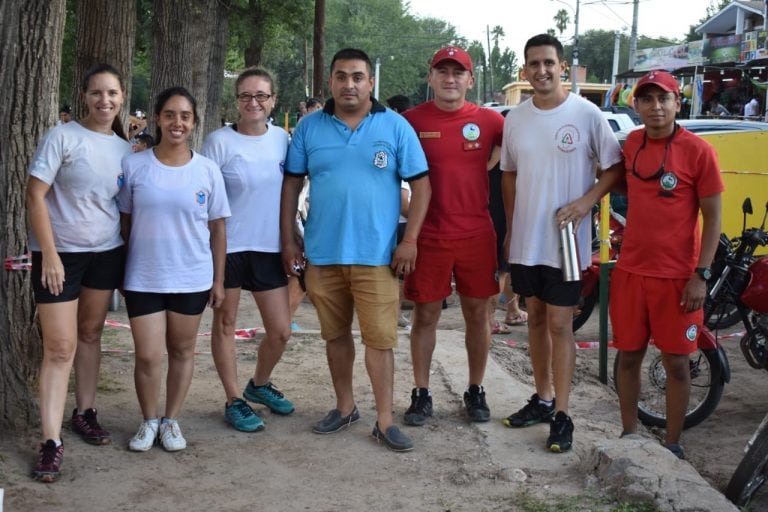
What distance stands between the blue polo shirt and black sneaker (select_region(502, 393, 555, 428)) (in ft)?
4.17

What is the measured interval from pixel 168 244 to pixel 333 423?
1.46 m

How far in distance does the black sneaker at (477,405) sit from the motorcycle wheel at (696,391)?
33.5 inches

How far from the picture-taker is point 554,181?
516cm

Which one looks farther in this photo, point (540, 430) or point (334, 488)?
point (540, 430)

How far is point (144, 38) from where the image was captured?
21703 mm

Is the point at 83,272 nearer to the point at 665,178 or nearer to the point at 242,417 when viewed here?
the point at 242,417

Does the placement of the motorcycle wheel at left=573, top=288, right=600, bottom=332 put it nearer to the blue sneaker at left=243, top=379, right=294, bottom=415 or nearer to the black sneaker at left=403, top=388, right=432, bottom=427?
the black sneaker at left=403, top=388, right=432, bottom=427

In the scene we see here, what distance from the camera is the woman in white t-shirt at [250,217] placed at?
5.23m

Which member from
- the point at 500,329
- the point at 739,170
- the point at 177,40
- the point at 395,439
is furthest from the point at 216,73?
the point at 395,439

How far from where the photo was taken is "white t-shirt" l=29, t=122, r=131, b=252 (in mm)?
4520

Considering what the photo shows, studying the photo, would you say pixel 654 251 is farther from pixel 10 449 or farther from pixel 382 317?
pixel 10 449

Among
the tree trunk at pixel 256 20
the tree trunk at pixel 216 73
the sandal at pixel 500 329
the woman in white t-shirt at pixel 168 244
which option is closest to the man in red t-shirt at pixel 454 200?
the woman in white t-shirt at pixel 168 244

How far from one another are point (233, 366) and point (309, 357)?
1.80m

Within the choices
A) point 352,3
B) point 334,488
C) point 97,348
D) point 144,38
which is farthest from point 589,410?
point 352,3
